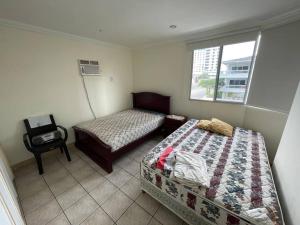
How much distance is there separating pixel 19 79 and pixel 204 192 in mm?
3113

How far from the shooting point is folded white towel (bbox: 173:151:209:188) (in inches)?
50.6

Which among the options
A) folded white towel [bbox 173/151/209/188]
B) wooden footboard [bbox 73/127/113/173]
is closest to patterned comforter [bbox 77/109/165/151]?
wooden footboard [bbox 73/127/113/173]

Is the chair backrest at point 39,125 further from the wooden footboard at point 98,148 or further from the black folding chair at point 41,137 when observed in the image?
the wooden footboard at point 98,148

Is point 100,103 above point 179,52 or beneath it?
beneath

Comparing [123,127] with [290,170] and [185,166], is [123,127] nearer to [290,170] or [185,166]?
[185,166]

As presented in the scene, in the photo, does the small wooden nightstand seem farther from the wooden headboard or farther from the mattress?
the mattress

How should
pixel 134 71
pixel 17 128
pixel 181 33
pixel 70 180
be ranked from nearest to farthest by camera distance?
1. pixel 70 180
2. pixel 17 128
3. pixel 181 33
4. pixel 134 71

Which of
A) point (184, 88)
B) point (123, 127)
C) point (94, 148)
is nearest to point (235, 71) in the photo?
point (184, 88)

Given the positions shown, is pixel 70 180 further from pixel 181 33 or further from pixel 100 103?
pixel 181 33

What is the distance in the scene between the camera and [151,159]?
1657mm

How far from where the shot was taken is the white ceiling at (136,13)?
5.11 ft

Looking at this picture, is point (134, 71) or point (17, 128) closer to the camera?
point (17, 128)

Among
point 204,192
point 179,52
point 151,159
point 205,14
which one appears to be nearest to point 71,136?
point 151,159

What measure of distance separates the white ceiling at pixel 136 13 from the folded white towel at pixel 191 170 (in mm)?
1873
